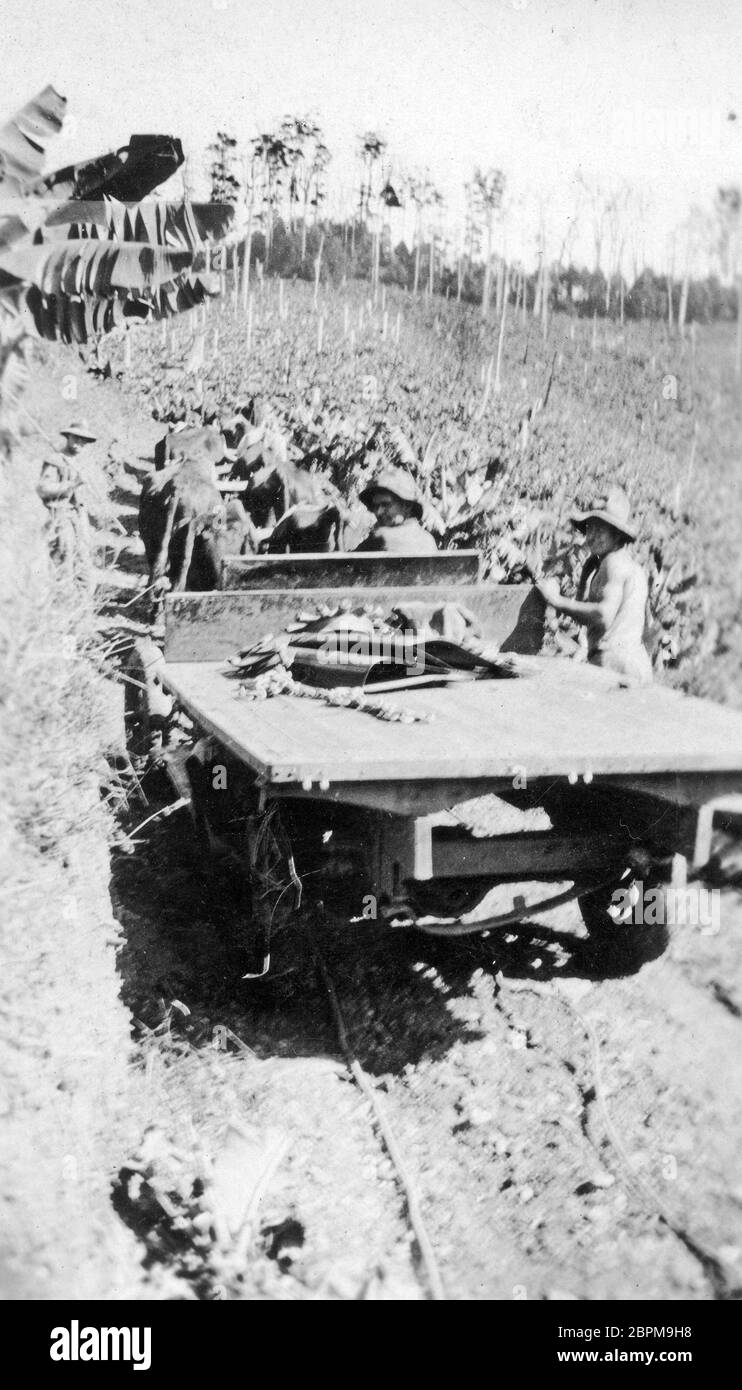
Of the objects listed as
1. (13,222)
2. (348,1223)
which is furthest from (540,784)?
(13,222)

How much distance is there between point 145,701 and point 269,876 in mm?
1707

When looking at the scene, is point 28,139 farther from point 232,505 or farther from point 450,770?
point 450,770

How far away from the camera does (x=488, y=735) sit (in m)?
3.09

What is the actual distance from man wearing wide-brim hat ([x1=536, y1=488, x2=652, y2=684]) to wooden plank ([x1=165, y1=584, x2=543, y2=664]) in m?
0.28

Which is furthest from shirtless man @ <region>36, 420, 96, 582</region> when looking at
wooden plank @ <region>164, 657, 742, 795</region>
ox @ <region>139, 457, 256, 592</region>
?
wooden plank @ <region>164, 657, 742, 795</region>

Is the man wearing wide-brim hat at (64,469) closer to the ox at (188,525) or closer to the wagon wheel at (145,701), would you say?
the ox at (188,525)

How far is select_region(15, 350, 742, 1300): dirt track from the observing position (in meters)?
2.94

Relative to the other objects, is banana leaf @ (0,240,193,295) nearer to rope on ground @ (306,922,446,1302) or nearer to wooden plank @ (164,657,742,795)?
wooden plank @ (164,657,742,795)

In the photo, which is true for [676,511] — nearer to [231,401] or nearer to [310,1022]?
[231,401]

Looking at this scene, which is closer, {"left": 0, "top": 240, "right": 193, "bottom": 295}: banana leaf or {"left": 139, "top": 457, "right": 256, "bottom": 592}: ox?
{"left": 0, "top": 240, "right": 193, "bottom": 295}: banana leaf
